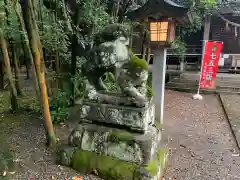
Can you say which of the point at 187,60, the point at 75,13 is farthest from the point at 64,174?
the point at 187,60

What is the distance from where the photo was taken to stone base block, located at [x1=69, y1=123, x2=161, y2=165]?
286 centimetres

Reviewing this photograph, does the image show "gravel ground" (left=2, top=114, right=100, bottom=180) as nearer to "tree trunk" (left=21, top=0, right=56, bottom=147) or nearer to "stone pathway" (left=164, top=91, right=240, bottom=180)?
"tree trunk" (left=21, top=0, right=56, bottom=147)

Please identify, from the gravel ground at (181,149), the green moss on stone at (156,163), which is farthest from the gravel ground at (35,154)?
the green moss on stone at (156,163)

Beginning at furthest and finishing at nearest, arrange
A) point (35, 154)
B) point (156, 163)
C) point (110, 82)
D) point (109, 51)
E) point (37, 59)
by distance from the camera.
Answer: point (35, 154), point (110, 82), point (37, 59), point (156, 163), point (109, 51)

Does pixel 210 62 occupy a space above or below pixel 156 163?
above

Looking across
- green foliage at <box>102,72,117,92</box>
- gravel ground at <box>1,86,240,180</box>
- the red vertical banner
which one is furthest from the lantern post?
the red vertical banner

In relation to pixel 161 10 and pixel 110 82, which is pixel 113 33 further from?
pixel 161 10

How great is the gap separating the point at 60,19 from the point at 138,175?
13.1 ft

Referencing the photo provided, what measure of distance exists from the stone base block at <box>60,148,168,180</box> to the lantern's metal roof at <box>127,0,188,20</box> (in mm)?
2861

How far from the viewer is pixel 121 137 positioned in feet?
9.66

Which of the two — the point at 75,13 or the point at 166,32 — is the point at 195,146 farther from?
the point at 75,13

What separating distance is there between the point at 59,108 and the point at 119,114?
88.1 inches

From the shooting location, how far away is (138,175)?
2.75 metres

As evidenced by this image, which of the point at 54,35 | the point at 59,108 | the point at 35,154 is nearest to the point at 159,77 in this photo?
the point at 59,108
